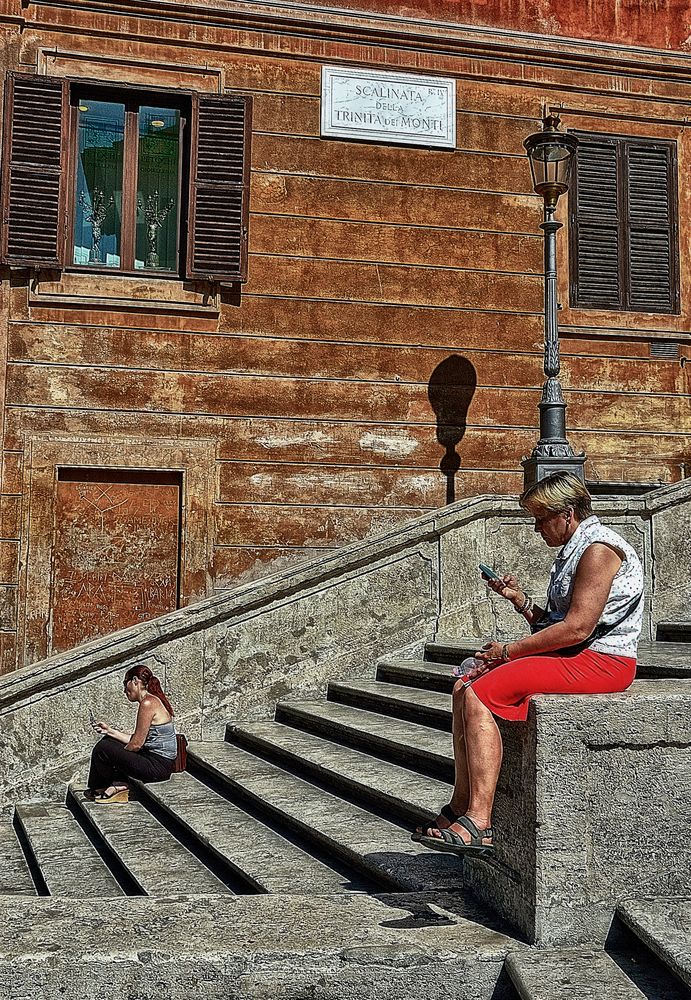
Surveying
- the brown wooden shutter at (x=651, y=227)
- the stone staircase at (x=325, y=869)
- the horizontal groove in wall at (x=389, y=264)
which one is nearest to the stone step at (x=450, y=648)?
the stone staircase at (x=325, y=869)

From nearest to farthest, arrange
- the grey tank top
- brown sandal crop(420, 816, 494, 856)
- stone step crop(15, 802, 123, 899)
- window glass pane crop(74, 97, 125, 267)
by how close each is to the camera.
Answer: brown sandal crop(420, 816, 494, 856) < stone step crop(15, 802, 123, 899) < the grey tank top < window glass pane crop(74, 97, 125, 267)

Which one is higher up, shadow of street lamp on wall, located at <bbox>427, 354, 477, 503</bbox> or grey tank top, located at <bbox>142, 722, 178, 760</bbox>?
shadow of street lamp on wall, located at <bbox>427, 354, 477, 503</bbox>

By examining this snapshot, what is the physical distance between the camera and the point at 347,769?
6246 mm

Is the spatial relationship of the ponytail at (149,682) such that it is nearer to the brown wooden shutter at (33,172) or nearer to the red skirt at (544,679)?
the red skirt at (544,679)

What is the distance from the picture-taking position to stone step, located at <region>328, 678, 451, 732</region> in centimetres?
669

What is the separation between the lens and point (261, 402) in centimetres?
1120

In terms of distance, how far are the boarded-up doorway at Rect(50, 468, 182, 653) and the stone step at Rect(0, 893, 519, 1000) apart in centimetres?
689

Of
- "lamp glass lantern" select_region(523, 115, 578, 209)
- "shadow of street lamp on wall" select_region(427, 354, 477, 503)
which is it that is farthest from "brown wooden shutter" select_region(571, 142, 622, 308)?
"lamp glass lantern" select_region(523, 115, 578, 209)

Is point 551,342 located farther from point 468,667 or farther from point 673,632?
point 468,667

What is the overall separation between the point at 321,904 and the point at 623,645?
1.46 meters

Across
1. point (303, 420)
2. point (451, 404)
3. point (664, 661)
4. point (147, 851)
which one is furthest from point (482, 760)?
point (451, 404)

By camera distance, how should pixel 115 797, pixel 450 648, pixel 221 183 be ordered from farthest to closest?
1. pixel 221 183
2. pixel 450 648
3. pixel 115 797

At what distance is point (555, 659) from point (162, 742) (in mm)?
4462

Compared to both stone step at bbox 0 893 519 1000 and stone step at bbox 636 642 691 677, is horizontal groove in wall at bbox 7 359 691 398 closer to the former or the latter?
stone step at bbox 636 642 691 677
